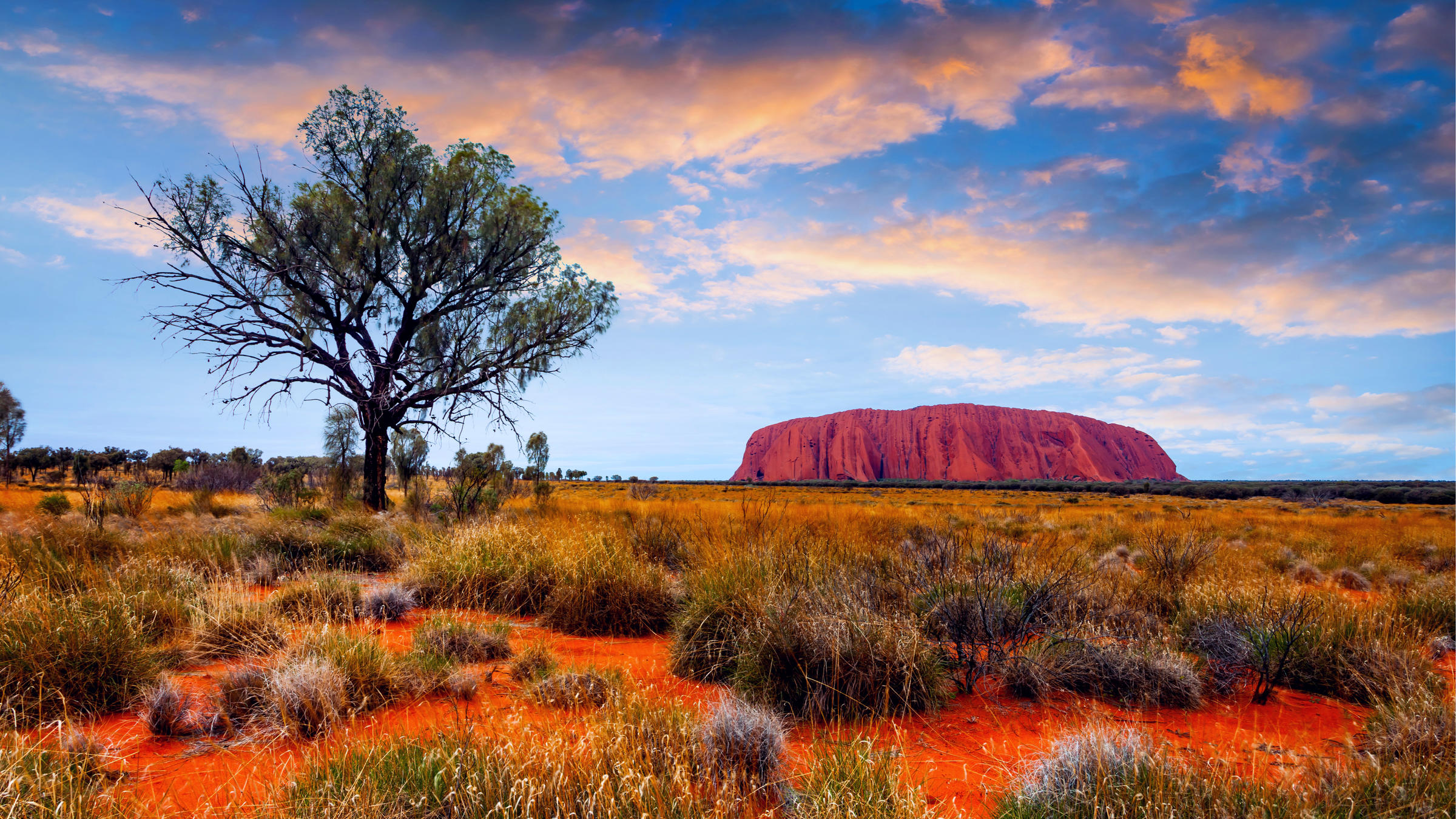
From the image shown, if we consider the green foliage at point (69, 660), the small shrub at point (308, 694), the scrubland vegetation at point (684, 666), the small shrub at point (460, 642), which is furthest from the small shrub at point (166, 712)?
the small shrub at point (460, 642)

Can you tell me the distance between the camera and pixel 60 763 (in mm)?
2604

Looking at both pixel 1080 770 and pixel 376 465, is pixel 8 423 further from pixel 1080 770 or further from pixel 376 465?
pixel 1080 770

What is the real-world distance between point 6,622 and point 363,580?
3.94 metres

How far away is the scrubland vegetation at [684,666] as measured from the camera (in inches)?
95.3

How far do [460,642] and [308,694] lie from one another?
1497 mm

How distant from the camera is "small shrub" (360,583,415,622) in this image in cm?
591

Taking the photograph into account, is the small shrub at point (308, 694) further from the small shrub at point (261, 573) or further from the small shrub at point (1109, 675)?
the small shrub at point (261, 573)

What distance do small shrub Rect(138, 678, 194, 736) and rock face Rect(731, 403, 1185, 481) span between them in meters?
109

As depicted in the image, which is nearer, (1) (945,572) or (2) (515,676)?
(2) (515,676)

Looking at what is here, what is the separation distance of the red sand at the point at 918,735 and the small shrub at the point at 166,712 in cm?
7

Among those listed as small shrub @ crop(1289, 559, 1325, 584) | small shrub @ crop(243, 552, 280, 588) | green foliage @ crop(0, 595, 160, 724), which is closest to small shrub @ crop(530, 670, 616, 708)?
green foliage @ crop(0, 595, 160, 724)

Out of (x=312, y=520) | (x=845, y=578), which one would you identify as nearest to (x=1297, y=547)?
(x=845, y=578)

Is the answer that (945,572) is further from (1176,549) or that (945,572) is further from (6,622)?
(6,622)

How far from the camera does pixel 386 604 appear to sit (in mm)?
6074
